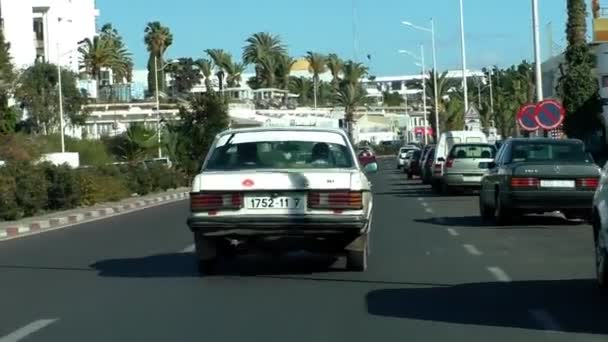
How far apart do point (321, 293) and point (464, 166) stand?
2314 cm

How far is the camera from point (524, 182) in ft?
70.2

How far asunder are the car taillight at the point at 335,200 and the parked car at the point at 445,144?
78.7 ft

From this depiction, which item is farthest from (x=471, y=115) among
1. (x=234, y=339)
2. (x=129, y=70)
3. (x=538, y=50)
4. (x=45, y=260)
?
(x=129, y=70)

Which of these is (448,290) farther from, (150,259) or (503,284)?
(150,259)

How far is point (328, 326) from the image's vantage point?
35.3ft

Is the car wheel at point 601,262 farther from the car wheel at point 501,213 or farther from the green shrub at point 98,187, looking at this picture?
the green shrub at point 98,187

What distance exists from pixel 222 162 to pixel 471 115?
1453 inches

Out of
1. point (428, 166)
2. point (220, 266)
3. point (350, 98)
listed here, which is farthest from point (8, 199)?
point (350, 98)

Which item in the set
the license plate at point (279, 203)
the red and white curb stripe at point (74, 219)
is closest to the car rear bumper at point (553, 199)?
the license plate at point (279, 203)

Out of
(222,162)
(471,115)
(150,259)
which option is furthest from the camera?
(471,115)

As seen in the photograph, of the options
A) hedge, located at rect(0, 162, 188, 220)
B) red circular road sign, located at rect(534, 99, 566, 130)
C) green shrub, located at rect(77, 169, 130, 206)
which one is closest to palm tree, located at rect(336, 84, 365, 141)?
hedge, located at rect(0, 162, 188, 220)

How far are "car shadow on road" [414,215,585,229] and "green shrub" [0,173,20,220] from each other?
10292 millimetres

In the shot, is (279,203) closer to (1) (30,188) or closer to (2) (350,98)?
(1) (30,188)

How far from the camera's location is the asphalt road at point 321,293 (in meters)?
10.5
